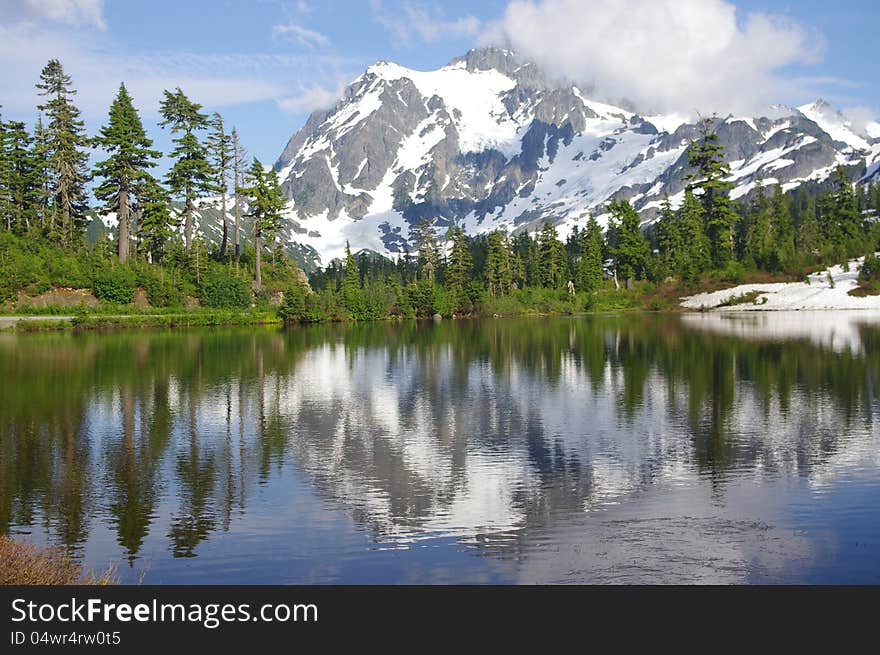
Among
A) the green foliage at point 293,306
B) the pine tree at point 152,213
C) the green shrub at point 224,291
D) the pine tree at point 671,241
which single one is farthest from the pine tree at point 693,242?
the pine tree at point 152,213

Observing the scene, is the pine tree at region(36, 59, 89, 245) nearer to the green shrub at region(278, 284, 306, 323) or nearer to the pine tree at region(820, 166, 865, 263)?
the green shrub at region(278, 284, 306, 323)

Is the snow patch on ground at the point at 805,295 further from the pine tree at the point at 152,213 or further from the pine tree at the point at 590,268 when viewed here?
the pine tree at the point at 152,213

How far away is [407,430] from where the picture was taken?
84.6 ft

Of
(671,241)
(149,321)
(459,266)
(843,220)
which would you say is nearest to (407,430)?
(149,321)

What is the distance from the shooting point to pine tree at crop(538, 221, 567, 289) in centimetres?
13825

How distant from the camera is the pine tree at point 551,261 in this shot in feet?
454

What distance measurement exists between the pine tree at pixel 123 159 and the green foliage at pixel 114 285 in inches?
172

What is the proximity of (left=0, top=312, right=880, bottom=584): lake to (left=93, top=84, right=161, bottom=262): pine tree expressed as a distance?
51.5 meters

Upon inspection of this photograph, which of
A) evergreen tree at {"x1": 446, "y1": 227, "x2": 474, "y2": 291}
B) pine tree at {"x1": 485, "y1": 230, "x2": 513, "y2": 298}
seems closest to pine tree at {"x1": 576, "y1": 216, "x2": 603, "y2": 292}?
pine tree at {"x1": 485, "y1": 230, "x2": 513, "y2": 298}

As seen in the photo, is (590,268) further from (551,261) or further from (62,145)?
(62,145)
